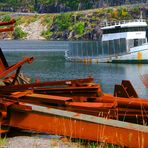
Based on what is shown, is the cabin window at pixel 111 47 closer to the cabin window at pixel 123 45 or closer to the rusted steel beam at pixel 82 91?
the cabin window at pixel 123 45

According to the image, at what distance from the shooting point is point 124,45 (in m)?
98.9

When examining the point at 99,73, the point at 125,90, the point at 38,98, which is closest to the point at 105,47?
the point at 99,73

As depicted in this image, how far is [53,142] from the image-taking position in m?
13.4

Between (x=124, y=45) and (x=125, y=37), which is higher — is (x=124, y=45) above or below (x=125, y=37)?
below

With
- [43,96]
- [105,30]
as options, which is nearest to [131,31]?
[105,30]

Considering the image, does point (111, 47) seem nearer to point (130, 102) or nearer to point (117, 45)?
point (117, 45)

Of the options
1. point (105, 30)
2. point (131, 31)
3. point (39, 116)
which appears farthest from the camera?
point (105, 30)

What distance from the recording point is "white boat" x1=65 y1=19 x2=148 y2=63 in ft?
317

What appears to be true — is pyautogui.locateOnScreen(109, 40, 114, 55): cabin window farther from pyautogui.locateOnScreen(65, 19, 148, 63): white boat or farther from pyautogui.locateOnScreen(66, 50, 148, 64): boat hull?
pyautogui.locateOnScreen(66, 50, 148, 64): boat hull

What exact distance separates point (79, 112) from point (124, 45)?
8588 cm

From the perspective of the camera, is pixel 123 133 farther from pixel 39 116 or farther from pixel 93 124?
pixel 39 116

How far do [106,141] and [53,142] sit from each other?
150 centimetres

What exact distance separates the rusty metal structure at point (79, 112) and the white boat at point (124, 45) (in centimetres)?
7989

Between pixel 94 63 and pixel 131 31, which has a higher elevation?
pixel 131 31
